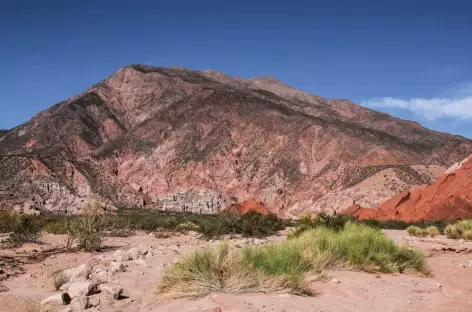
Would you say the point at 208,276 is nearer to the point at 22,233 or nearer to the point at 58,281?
the point at 58,281

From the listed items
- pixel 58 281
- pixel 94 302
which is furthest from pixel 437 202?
pixel 94 302

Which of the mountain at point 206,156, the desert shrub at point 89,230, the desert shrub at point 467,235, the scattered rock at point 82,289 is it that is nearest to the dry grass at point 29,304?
the scattered rock at point 82,289

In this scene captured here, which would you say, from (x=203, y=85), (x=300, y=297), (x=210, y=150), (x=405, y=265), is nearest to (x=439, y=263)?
(x=405, y=265)

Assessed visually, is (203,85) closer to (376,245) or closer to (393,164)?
(393,164)

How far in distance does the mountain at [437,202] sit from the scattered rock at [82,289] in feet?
126

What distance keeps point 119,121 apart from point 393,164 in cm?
6011

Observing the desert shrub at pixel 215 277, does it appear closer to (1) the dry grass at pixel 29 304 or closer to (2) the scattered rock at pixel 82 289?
(2) the scattered rock at pixel 82 289

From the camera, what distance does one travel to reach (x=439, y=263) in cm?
1316

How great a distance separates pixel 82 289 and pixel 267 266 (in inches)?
128

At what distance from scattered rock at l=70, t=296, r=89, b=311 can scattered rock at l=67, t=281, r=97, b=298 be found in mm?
379

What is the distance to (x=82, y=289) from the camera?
819 cm

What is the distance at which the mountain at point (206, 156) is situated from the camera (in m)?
66.6

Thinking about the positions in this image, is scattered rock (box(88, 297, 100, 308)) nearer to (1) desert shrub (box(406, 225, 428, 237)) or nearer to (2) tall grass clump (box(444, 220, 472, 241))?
(2) tall grass clump (box(444, 220, 472, 241))

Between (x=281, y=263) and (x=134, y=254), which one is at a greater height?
(x=281, y=263)
